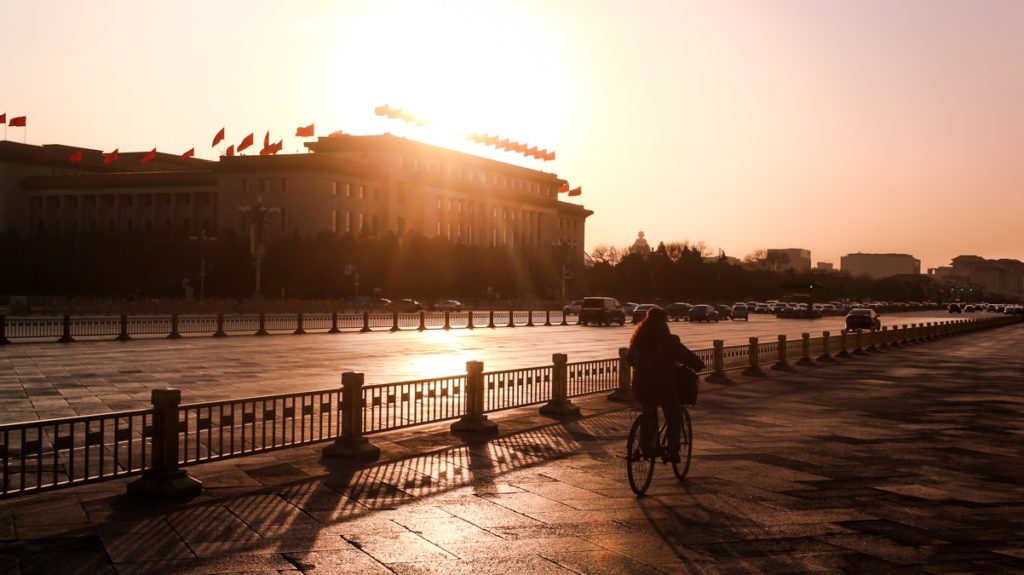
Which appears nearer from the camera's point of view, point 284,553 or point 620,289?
Result: point 284,553

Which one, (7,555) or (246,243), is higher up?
(246,243)

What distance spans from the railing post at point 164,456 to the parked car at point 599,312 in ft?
183

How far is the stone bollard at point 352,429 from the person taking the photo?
12232 mm

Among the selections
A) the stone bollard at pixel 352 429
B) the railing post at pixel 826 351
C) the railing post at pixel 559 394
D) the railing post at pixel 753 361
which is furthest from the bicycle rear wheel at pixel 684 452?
the railing post at pixel 826 351

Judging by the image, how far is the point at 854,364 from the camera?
32750 mm

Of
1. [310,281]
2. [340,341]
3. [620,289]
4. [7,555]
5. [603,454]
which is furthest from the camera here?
[620,289]

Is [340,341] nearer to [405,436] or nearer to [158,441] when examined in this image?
[405,436]

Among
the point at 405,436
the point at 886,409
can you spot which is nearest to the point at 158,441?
the point at 405,436

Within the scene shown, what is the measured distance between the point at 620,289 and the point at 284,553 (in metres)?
128

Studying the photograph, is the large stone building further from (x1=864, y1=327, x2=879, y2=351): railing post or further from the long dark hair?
the long dark hair

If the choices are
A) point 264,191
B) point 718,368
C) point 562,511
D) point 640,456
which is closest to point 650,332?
point 640,456

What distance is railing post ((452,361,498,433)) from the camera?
14.6 metres

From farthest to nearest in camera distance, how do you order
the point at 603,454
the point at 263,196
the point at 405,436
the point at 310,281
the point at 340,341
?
the point at 263,196, the point at 310,281, the point at 340,341, the point at 405,436, the point at 603,454

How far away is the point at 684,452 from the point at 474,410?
437cm
